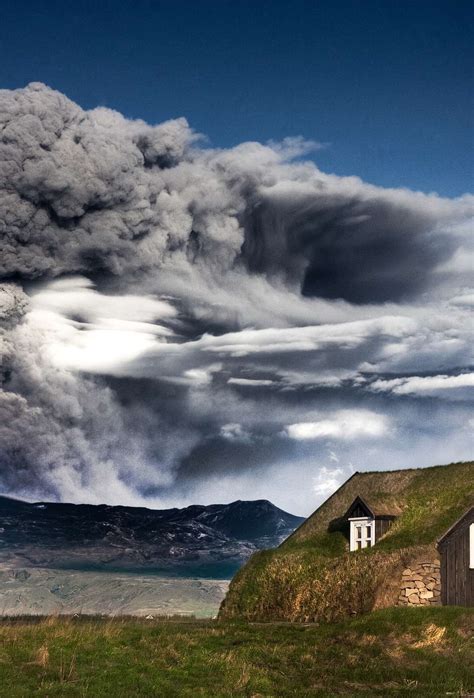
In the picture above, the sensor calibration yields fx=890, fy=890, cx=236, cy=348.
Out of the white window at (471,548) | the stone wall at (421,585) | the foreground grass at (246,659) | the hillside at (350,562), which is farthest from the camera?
the white window at (471,548)

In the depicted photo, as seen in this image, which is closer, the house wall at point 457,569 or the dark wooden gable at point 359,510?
the house wall at point 457,569

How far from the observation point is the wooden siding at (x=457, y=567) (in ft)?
126

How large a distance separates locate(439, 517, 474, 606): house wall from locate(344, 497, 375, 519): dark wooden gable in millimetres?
5945

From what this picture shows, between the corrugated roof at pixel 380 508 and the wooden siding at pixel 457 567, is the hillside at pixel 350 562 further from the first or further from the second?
the wooden siding at pixel 457 567

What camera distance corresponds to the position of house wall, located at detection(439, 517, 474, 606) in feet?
126

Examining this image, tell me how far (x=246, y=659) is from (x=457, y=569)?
582 inches

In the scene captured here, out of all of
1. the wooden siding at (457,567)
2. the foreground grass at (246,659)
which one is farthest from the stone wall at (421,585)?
the foreground grass at (246,659)

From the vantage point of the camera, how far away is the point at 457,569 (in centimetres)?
3866

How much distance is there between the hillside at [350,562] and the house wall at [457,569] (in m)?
0.66

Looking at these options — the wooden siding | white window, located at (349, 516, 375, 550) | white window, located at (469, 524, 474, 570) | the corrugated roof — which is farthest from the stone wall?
the corrugated roof

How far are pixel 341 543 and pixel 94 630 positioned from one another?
20.6 m

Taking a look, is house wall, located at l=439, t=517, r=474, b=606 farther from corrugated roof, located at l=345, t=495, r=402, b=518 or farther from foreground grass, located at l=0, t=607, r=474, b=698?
corrugated roof, located at l=345, t=495, r=402, b=518

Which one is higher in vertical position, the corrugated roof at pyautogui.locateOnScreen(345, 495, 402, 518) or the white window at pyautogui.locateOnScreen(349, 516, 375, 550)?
the corrugated roof at pyautogui.locateOnScreen(345, 495, 402, 518)

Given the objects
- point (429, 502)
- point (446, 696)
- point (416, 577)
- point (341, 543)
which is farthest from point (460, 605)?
point (446, 696)
